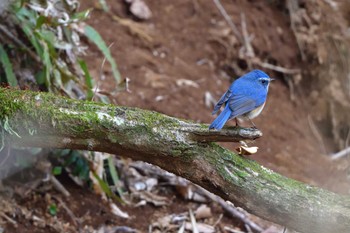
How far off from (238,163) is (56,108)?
1.09 metres

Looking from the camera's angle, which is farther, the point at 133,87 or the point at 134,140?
the point at 133,87

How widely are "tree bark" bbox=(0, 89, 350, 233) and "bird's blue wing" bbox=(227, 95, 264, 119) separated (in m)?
0.51

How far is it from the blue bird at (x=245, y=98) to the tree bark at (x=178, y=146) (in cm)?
32

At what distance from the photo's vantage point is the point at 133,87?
667 centimetres

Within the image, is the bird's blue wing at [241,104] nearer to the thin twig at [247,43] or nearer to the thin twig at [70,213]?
the thin twig at [70,213]

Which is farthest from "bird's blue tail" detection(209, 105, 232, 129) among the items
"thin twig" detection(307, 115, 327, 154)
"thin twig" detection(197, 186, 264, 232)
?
"thin twig" detection(307, 115, 327, 154)

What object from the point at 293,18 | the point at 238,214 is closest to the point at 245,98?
the point at 238,214

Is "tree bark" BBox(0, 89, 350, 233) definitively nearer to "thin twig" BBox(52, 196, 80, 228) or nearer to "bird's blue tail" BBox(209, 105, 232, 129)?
"bird's blue tail" BBox(209, 105, 232, 129)

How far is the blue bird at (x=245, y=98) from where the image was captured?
4.05 metres

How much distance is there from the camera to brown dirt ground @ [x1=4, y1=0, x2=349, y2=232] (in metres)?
6.67

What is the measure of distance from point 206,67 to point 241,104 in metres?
3.63

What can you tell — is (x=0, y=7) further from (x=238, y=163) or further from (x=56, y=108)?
(x=238, y=163)

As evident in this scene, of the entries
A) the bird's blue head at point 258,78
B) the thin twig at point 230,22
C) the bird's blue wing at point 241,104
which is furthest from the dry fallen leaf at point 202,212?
the thin twig at point 230,22

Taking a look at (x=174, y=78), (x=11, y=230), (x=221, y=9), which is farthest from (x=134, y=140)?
(x=221, y=9)
